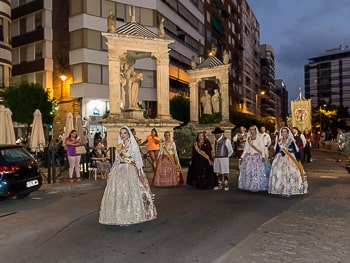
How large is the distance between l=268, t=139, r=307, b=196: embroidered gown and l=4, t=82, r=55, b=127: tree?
26.9 metres

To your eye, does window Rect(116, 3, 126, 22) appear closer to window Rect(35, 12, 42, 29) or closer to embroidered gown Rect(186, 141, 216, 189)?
window Rect(35, 12, 42, 29)

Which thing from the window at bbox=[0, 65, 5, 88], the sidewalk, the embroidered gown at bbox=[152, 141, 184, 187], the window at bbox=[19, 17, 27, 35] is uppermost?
the window at bbox=[19, 17, 27, 35]

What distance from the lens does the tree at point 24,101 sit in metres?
33.8

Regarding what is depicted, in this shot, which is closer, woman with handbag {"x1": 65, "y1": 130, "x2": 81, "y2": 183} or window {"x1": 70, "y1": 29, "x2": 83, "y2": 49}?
woman with handbag {"x1": 65, "y1": 130, "x2": 81, "y2": 183}

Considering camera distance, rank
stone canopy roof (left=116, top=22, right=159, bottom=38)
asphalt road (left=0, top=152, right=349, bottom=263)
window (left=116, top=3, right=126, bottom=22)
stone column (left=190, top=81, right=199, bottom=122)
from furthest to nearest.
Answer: window (left=116, top=3, right=126, bottom=22) < stone column (left=190, top=81, right=199, bottom=122) < stone canopy roof (left=116, top=22, right=159, bottom=38) < asphalt road (left=0, top=152, right=349, bottom=263)

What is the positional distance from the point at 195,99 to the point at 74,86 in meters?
13.8

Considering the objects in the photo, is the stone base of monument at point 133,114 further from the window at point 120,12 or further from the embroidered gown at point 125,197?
the window at point 120,12

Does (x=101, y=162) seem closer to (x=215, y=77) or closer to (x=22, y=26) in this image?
(x=215, y=77)

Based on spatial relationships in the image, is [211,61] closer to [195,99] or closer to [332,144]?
[195,99]

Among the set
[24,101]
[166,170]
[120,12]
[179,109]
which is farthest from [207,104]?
[166,170]

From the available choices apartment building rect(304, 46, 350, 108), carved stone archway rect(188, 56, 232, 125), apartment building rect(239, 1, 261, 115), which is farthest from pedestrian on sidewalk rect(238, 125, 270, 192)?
apartment building rect(304, 46, 350, 108)

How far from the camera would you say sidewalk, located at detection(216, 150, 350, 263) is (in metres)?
5.45

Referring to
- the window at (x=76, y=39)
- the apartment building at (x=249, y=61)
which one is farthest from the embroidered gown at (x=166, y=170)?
the apartment building at (x=249, y=61)

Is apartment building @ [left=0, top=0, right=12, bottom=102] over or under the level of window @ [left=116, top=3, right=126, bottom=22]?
under
